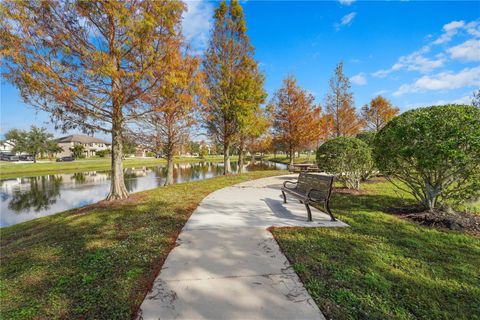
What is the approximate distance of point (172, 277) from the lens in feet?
8.93

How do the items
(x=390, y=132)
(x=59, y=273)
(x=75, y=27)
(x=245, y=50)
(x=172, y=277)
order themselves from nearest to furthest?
(x=172, y=277), (x=59, y=273), (x=390, y=132), (x=75, y=27), (x=245, y=50)

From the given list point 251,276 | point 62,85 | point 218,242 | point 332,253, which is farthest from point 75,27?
point 332,253

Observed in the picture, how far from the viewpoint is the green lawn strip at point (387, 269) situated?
224cm

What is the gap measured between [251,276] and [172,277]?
105cm

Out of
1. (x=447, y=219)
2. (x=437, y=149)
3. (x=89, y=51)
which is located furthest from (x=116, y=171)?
(x=447, y=219)

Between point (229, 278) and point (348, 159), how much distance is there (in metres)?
7.27

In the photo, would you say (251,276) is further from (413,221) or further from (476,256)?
(413,221)

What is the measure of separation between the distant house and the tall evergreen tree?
65.3 meters

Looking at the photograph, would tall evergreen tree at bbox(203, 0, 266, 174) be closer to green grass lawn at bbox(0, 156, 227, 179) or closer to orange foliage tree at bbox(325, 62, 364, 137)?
orange foliage tree at bbox(325, 62, 364, 137)

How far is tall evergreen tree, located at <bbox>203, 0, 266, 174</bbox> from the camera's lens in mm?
14133

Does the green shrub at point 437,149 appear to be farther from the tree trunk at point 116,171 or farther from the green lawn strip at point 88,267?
the tree trunk at point 116,171

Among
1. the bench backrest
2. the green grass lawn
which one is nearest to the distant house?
the green grass lawn

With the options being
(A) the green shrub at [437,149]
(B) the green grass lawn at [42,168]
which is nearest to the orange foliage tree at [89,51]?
(A) the green shrub at [437,149]

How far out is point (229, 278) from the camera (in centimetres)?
270
